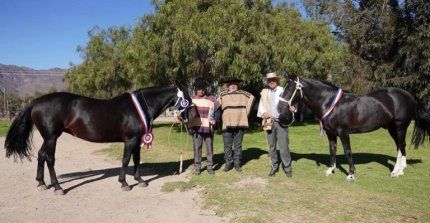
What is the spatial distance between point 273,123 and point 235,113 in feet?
2.56

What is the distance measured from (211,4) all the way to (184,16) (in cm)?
158

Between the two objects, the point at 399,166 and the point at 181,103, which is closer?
the point at 181,103

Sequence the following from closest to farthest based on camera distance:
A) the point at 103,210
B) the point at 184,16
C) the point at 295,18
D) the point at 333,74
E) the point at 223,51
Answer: the point at 103,210 < the point at 223,51 < the point at 184,16 < the point at 295,18 < the point at 333,74

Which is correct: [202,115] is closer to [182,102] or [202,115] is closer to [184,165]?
[182,102]

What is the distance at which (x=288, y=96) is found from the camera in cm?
684

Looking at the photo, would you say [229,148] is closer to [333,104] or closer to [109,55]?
[333,104]

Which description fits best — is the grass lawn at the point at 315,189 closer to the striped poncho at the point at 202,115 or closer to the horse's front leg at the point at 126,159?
the horse's front leg at the point at 126,159

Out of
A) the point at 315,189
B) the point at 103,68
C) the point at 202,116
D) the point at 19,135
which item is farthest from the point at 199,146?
the point at 103,68

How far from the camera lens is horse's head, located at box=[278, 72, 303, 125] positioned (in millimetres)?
A: 6806

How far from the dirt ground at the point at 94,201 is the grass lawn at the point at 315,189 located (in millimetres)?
391

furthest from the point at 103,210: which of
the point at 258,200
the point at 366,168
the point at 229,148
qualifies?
the point at 366,168

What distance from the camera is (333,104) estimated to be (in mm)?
7004

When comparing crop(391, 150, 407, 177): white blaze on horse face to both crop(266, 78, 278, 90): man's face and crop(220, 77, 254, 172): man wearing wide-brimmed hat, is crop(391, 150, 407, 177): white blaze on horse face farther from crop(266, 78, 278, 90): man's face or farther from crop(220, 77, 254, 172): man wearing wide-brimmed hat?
crop(220, 77, 254, 172): man wearing wide-brimmed hat

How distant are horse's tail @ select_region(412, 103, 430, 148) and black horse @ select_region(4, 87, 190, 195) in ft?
16.2
